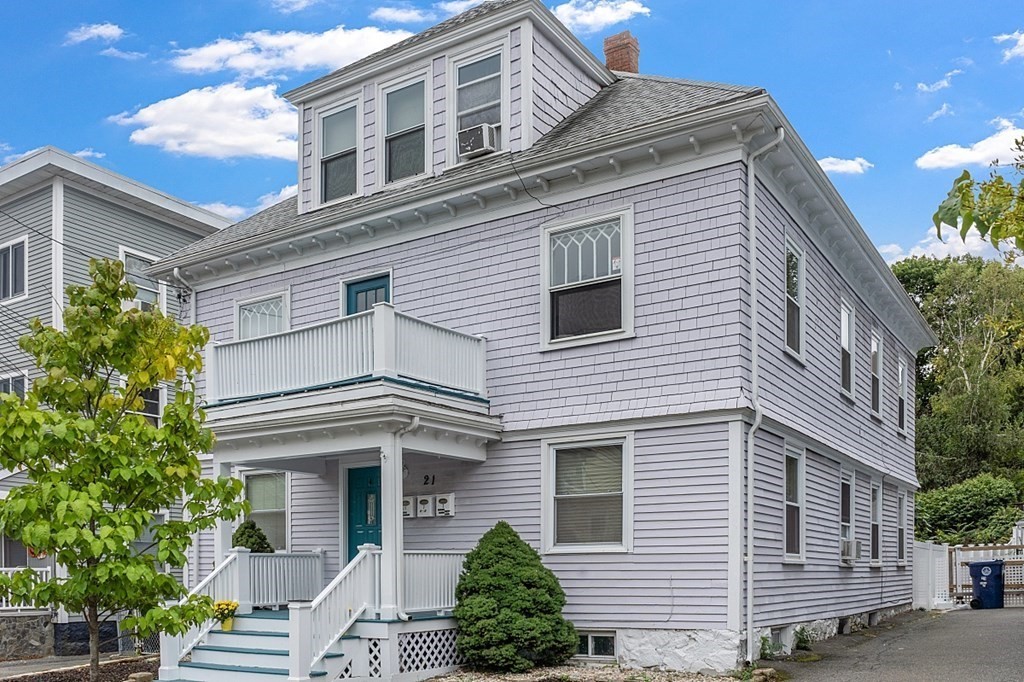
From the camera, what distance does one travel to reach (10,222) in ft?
81.9

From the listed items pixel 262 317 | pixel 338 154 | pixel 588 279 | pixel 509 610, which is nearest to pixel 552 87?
pixel 588 279

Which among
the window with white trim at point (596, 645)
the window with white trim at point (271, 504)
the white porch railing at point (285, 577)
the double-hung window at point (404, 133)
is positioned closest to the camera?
the window with white trim at point (596, 645)

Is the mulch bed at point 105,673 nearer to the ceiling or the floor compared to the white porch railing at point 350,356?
nearer to the floor

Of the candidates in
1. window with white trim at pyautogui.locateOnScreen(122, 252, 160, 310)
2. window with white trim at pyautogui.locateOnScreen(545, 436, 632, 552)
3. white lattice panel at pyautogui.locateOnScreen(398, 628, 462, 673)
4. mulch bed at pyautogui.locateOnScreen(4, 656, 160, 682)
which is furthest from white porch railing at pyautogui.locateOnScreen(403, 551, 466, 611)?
window with white trim at pyautogui.locateOnScreen(122, 252, 160, 310)

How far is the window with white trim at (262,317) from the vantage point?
1781 centimetres

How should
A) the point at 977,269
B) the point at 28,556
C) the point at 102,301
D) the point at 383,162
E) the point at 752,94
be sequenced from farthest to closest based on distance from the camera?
the point at 977,269, the point at 28,556, the point at 383,162, the point at 752,94, the point at 102,301

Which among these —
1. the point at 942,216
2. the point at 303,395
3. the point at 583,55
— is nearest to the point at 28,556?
the point at 303,395

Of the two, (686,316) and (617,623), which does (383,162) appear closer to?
(686,316)

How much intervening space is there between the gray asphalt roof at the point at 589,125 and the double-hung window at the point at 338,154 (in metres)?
0.37

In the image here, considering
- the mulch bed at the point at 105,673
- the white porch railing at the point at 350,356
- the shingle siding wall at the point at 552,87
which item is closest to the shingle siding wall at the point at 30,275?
the mulch bed at the point at 105,673

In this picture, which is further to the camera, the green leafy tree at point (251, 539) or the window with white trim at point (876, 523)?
the window with white trim at point (876, 523)

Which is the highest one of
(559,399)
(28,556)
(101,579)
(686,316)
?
(686,316)

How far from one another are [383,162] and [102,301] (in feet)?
28.2

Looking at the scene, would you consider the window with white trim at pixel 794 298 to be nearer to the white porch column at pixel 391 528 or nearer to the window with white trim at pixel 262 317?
the white porch column at pixel 391 528
